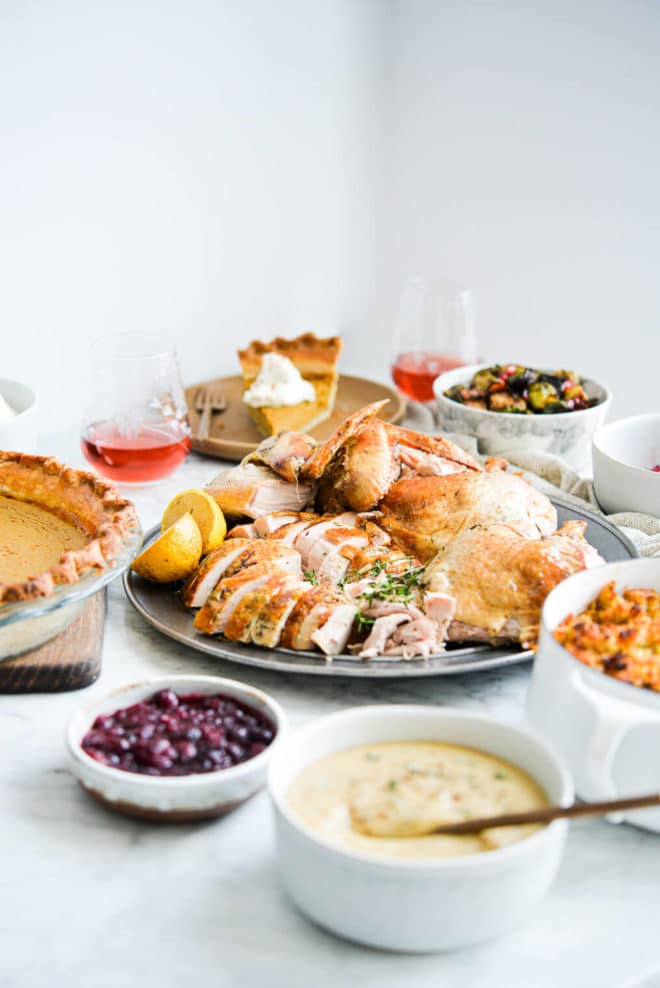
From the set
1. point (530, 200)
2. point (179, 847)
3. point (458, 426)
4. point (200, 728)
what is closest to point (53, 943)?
point (179, 847)

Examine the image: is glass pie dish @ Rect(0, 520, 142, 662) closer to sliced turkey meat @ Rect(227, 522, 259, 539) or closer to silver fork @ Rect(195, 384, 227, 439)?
sliced turkey meat @ Rect(227, 522, 259, 539)

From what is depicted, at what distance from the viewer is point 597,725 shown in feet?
3.94

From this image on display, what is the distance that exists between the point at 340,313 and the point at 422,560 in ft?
6.84

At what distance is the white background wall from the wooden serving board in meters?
1.20

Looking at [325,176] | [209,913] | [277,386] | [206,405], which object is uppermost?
[325,176]

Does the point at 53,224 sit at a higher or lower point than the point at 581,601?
higher

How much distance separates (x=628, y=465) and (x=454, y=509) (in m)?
0.47

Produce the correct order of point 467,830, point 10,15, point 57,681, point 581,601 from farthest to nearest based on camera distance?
1. point 10,15
2. point 57,681
3. point 581,601
4. point 467,830

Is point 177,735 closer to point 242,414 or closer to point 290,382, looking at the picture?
point 290,382

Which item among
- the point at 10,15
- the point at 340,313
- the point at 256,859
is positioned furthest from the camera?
the point at 340,313

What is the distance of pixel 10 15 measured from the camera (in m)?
2.39

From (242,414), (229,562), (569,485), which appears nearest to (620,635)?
(229,562)

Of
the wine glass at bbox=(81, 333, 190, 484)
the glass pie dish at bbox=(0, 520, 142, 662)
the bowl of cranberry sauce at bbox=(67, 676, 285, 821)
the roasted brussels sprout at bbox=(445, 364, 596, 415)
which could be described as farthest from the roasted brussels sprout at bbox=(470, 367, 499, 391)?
the bowl of cranberry sauce at bbox=(67, 676, 285, 821)

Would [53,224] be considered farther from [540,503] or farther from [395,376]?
[540,503]
